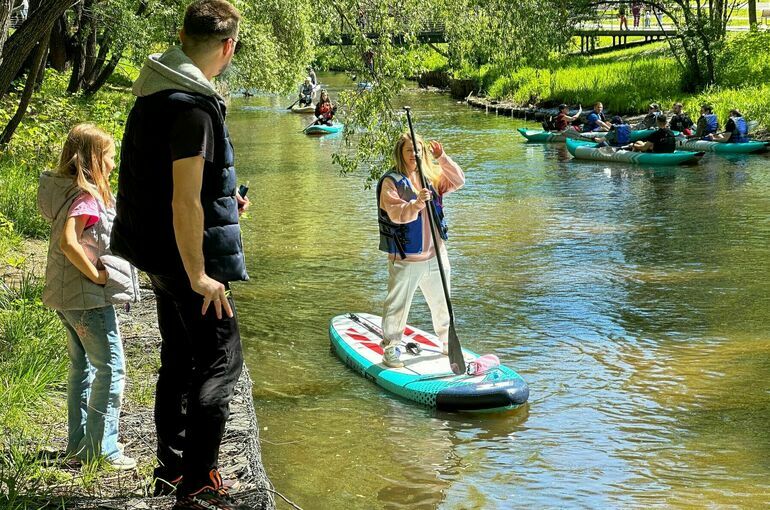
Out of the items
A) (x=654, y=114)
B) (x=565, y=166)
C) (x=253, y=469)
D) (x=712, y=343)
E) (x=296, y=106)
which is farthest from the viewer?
(x=296, y=106)

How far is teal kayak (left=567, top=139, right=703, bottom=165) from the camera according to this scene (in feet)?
62.4

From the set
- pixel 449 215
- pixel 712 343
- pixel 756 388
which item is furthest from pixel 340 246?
pixel 756 388

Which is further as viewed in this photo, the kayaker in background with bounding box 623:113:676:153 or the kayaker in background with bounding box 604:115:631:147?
the kayaker in background with bounding box 604:115:631:147

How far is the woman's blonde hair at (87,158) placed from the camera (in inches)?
165

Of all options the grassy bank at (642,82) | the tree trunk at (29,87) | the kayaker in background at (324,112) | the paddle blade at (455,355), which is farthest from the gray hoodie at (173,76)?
the kayaker in background at (324,112)

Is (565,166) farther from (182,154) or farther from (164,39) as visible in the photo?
(182,154)

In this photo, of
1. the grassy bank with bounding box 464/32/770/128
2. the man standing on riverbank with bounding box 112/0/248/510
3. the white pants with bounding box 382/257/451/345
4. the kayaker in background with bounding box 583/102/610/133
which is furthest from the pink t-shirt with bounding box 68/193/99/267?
the kayaker in background with bounding box 583/102/610/133

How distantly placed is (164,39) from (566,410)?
1321 centimetres

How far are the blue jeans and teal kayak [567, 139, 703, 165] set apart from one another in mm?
16177

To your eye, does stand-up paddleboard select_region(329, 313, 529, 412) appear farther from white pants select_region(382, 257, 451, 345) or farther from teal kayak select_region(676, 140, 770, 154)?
teal kayak select_region(676, 140, 770, 154)

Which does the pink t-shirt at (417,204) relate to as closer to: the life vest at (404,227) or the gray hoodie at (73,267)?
the life vest at (404,227)

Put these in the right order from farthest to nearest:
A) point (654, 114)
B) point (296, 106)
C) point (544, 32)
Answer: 1. point (296, 106)
2. point (544, 32)
3. point (654, 114)

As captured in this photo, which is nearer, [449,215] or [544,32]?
[449,215]

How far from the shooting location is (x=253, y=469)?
14.3 feet
